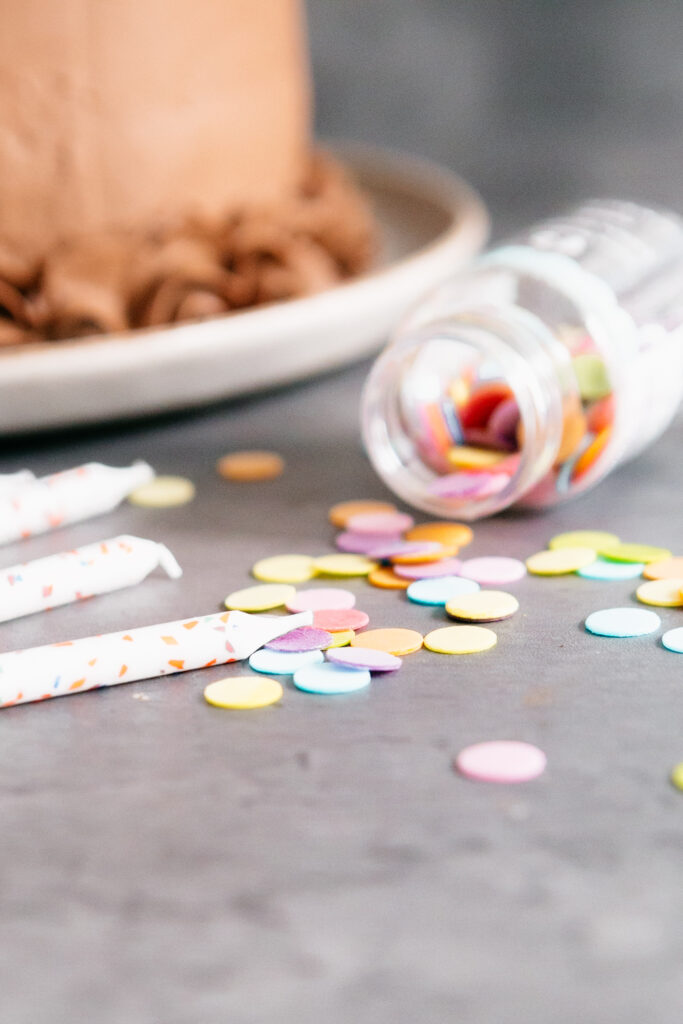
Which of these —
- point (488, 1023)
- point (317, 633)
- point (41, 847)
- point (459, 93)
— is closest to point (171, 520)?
point (317, 633)

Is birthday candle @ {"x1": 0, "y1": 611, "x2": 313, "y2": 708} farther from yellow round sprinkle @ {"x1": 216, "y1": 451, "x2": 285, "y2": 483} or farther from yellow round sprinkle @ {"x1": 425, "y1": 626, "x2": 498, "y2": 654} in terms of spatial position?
yellow round sprinkle @ {"x1": 216, "y1": 451, "x2": 285, "y2": 483}

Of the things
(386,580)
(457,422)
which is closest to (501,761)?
(386,580)

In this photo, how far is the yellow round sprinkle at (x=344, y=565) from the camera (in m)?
0.59

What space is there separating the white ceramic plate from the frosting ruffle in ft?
0.06

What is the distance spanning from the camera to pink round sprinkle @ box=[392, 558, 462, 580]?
58 cm

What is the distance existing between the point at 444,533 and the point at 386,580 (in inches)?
2.3

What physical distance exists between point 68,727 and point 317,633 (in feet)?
0.36

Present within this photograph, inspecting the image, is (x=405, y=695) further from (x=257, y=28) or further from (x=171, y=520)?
(x=257, y=28)

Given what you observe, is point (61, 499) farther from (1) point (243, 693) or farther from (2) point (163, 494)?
(1) point (243, 693)

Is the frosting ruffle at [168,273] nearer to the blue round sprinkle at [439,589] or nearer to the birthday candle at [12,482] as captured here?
the birthday candle at [12,482]

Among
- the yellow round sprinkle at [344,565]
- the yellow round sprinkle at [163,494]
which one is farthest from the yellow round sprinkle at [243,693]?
the yellow round sprinkle at [163,494]

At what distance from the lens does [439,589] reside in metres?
0.56

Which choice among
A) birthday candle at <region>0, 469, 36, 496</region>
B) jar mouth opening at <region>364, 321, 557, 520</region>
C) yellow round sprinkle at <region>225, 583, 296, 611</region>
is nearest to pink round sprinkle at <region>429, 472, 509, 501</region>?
jar mouth opening at <region>364, 321, 557, 520</region>

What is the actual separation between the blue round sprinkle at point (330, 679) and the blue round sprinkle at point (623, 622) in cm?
10
